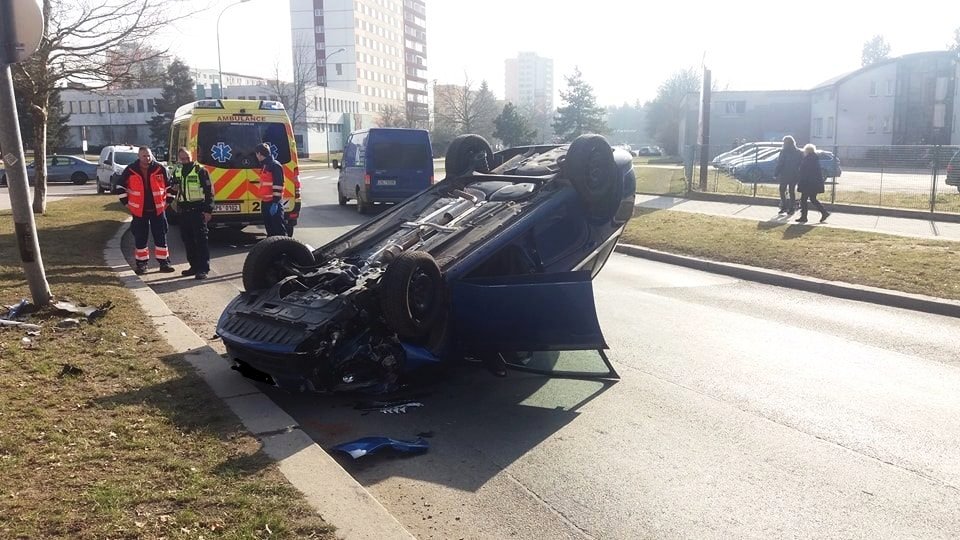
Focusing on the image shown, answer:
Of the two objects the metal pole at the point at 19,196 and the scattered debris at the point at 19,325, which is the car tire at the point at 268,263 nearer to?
the scattered debris at the point at 19,325

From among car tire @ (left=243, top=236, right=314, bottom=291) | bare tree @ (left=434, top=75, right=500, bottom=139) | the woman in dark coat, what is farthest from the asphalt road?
bare tree @ (left=434, top=75, right=500, bottom=139)

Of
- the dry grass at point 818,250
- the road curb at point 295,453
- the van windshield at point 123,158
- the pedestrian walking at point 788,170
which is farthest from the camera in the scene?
the van windshield at point 123,158

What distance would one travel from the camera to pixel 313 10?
4144 inches

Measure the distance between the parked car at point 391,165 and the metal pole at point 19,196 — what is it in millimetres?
12594

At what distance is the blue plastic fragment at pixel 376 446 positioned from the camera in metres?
4.72

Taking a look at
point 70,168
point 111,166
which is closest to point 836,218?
point 111,166

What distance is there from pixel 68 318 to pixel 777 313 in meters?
7.25

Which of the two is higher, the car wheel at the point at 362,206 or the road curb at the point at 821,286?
the car wheel at the point at 362,206

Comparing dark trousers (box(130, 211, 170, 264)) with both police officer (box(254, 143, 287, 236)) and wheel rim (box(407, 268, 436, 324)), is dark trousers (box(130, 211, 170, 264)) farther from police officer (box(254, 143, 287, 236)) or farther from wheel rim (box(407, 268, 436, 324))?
wheel rim (box(407, 268, 436, 324))

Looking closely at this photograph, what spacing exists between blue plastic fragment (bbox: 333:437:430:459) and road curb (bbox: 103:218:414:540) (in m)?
0.24

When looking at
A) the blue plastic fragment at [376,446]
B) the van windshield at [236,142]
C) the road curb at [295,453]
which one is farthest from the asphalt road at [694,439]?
the van windshield at [236,142]

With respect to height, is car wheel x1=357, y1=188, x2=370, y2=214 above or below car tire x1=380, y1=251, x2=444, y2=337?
below

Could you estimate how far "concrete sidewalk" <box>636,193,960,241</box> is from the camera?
47.5 ft

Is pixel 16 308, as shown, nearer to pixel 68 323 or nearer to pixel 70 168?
pixel 68 323
